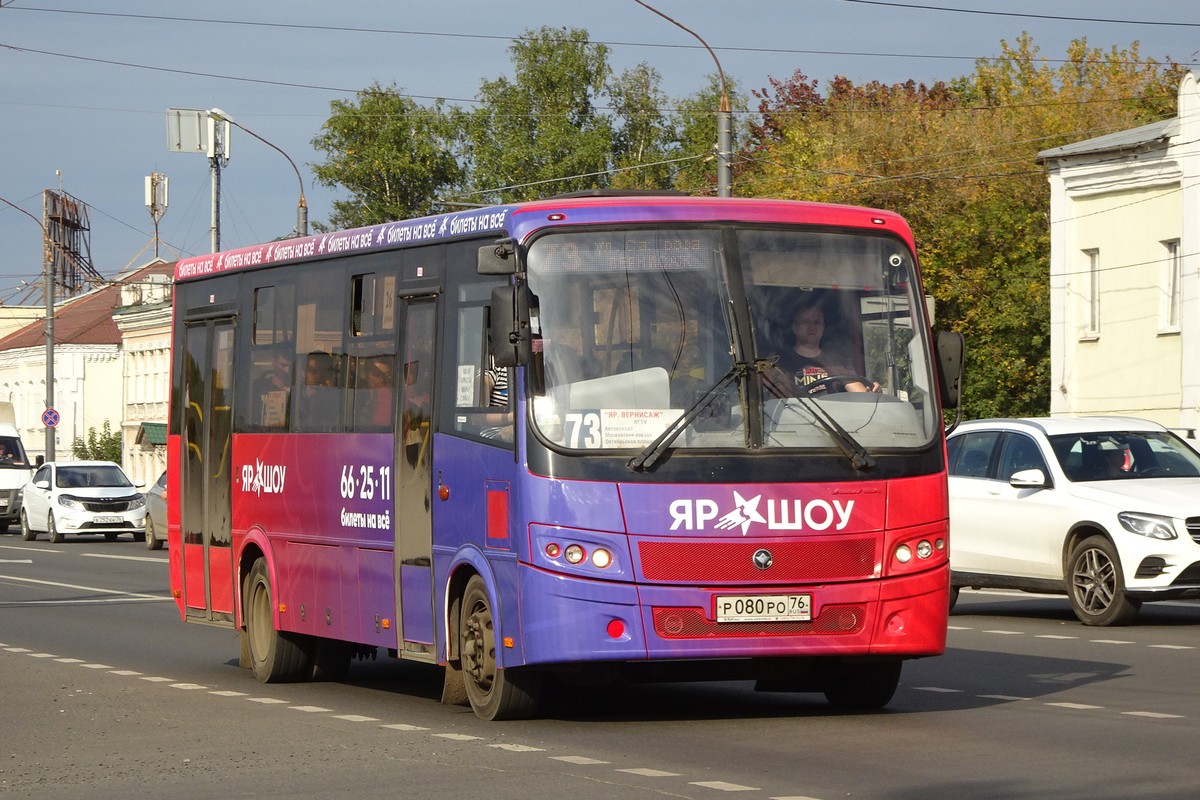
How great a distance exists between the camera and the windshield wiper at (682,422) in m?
11.0

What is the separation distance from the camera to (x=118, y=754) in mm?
10922

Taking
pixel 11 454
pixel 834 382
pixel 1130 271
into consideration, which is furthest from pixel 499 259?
pixel 11 454

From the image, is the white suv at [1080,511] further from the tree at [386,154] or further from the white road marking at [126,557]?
the tree at [386,154]

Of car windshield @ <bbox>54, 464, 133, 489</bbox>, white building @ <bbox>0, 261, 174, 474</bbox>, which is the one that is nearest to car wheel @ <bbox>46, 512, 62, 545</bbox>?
car windshield @ <bbox>54, 464, 133, 489</bbox>

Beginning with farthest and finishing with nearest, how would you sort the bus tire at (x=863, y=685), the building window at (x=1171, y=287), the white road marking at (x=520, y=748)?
the building window at (x=1171, y=287) → the bus tire at (x=863, y=685) → the white road marking at (x=520, y=748)

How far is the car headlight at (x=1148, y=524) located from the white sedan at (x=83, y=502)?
101ft

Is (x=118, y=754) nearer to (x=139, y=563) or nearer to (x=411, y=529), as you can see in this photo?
(x=411, y=529)

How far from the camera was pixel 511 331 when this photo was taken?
36.5 ft

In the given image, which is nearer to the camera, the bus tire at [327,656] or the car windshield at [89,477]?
the bus tire at [327,656]

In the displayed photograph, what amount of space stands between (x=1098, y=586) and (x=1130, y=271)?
2455 centimetres

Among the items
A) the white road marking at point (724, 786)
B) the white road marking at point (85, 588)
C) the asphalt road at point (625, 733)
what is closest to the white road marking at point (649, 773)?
the asphalt road at point (625, 733)

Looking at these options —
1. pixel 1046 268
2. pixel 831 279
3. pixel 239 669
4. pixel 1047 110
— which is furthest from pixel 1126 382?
pixel 831 279

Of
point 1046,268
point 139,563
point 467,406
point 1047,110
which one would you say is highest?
point 1047,110

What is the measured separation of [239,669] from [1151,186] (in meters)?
28.9
